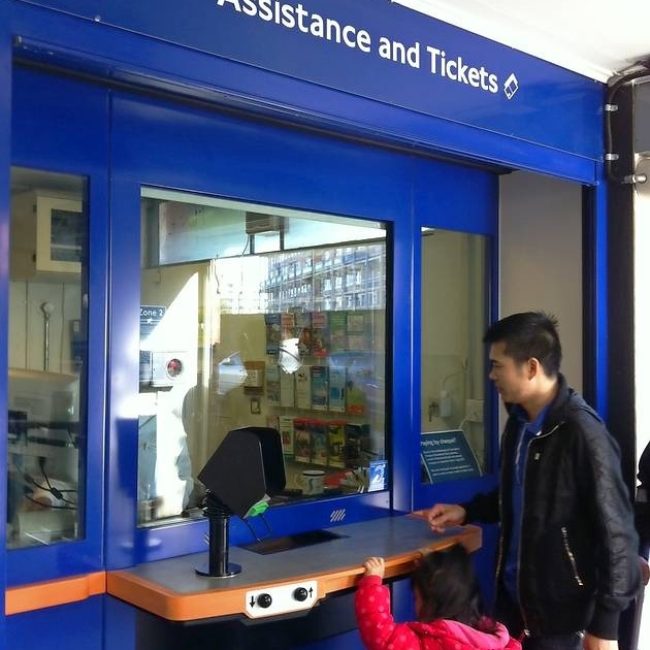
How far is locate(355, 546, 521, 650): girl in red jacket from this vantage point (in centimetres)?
208

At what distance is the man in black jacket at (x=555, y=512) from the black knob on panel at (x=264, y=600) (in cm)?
77

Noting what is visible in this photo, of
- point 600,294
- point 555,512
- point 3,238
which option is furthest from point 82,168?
point 600,294

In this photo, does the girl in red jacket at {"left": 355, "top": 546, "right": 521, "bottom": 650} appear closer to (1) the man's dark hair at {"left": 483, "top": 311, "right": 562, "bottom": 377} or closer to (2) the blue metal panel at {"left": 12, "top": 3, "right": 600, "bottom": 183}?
(1) the man's dark hair at {"left": 483, "top": 311, "right": 562, "bottom": 377}

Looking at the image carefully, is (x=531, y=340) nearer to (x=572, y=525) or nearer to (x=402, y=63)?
(x=572, y=525)

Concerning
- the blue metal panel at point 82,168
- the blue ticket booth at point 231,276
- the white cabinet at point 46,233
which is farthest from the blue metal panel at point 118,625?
the white cabinet at point 46,233

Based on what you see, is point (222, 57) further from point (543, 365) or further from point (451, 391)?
point (451, 391)

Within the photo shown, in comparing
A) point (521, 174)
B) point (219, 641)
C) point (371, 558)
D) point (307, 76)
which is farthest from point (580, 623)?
point (521, 174)

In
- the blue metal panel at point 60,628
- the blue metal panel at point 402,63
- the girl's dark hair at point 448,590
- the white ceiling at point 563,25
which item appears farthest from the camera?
the white ceiling at point 563,25

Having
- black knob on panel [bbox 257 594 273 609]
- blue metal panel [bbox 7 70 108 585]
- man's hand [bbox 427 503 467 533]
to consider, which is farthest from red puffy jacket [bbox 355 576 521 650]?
blue metal panel [bbox 7 70 108 585]

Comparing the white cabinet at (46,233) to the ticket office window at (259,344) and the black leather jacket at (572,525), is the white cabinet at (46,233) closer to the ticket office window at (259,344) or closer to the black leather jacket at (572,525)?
the ticket office window at (259,344)

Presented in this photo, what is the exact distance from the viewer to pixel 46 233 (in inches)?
85.7

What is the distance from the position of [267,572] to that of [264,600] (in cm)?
14

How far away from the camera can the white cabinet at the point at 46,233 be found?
214 cm

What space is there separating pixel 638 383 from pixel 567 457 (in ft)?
3.77
